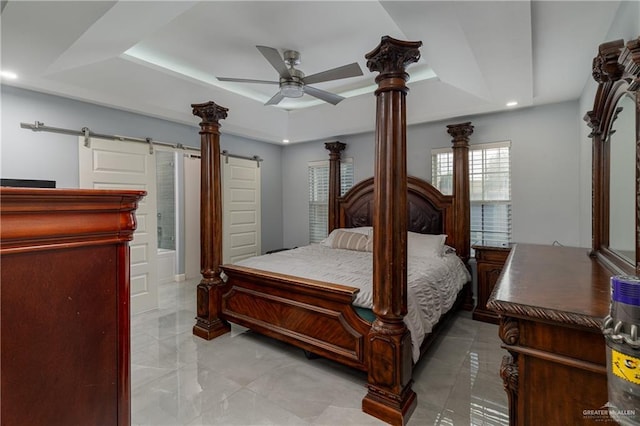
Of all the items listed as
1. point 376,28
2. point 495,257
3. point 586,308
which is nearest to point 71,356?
point 586,308

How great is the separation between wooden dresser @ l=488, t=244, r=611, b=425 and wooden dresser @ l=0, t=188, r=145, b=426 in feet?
3.88

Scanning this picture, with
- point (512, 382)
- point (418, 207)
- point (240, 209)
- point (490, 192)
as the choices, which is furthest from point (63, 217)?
point (240, 209)

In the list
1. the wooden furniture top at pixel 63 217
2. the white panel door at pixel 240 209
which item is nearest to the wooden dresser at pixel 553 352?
the wooden furniture top at pixel 63 217

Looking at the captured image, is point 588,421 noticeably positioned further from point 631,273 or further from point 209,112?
point 209,112

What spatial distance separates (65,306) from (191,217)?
523 centimetres

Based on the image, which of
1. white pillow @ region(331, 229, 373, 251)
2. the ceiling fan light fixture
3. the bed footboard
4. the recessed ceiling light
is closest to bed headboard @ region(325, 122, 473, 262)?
white pillow @ region(331, 229, 373, 251)

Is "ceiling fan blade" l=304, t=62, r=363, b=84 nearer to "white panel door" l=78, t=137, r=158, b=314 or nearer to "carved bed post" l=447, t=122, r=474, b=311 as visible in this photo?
"carved bed post" l=447, t=122, r=474, b=311

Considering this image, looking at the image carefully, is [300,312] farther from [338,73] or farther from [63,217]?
[63,217]

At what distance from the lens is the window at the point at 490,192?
375cm

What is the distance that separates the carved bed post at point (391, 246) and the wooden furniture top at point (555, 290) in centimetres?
62

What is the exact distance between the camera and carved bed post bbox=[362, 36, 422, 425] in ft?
6.13

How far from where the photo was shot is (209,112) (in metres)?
2.96

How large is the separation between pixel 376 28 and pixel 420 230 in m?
2.51

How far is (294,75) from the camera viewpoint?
279cm
